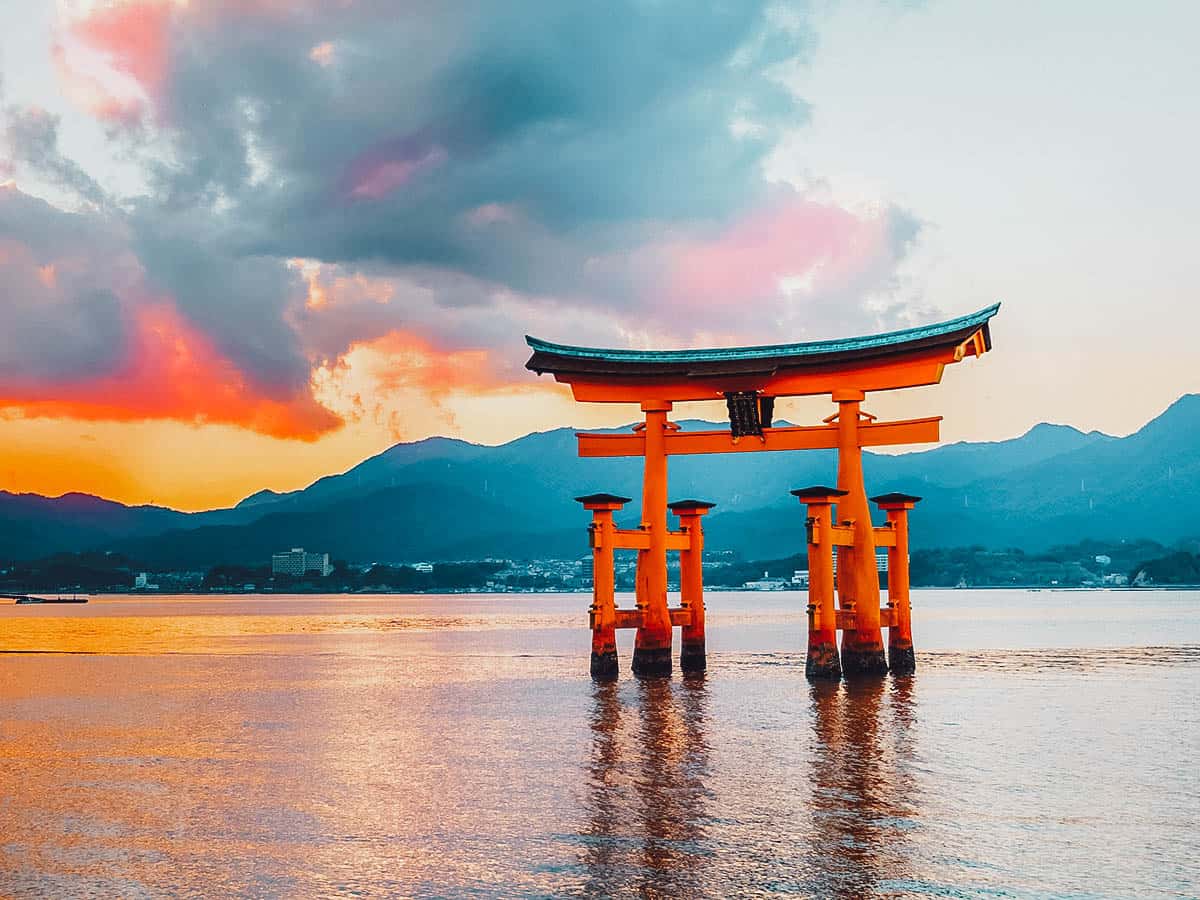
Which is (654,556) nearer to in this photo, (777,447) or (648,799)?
(777,447)

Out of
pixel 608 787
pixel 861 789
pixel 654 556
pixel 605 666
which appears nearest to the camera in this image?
pixel 861 789

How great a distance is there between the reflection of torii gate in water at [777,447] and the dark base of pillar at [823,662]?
0.09 ft

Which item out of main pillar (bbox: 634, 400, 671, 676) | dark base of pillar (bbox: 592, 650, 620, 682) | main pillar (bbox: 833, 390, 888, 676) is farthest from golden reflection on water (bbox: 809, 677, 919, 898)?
dark base of pillar (bbox: 592, 650, 620, 682)

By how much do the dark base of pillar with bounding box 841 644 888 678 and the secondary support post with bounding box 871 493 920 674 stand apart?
1.32 meters

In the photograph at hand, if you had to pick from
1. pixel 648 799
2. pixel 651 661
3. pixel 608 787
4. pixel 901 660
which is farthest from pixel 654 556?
pixel 648 799

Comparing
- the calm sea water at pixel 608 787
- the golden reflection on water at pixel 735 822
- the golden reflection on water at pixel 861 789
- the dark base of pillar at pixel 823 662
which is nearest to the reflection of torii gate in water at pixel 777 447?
the dark base of pillar at pixel 823 662

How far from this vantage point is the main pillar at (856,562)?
2877 centimetres

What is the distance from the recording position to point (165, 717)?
90.7 ft

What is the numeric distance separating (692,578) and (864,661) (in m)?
5.27

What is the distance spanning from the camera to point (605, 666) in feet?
105

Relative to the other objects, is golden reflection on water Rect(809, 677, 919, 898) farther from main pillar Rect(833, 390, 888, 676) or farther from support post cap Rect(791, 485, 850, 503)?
support post cap Rect(791, 485, 850, 503)

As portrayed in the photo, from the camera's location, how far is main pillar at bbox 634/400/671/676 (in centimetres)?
3025

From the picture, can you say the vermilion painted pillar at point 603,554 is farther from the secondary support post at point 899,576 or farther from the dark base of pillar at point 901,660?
the dark base of pillar at point 901,660

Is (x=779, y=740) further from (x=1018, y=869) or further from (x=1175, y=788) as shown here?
(x=1018, y=869)
